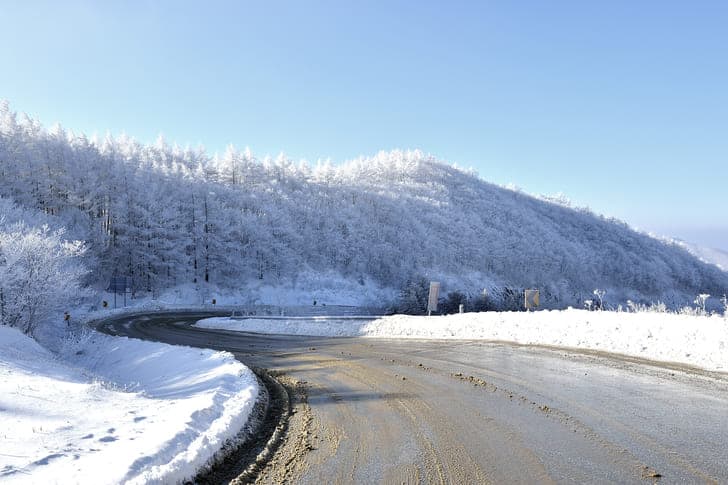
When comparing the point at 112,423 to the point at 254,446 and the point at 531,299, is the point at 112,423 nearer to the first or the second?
the point at 254,446

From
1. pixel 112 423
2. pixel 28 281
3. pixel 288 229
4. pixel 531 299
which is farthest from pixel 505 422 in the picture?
pixel 288 229

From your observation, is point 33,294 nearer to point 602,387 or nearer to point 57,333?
point 57,333

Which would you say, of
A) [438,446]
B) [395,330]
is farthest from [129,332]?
[438,446]

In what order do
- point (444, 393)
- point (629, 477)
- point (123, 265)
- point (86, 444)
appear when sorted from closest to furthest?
point (629, 477)
point (86, 444)
point (444, 393)
point (123, 265)

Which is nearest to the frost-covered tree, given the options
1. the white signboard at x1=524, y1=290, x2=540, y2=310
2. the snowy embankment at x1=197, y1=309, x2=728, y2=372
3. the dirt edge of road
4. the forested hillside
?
the snowy embankment at x1=197, y1=309, x2=728, y2=372

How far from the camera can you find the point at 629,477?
462 centimetres

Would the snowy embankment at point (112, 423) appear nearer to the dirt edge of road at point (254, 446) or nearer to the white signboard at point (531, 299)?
the dirt edge of road at point (254, 446)

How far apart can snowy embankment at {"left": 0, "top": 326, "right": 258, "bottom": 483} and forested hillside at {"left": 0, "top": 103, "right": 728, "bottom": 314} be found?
1273 inches

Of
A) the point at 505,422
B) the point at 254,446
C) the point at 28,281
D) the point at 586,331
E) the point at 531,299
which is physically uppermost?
the point at 28,281

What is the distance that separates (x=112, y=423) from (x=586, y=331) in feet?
47.7

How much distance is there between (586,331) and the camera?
48.3 feet

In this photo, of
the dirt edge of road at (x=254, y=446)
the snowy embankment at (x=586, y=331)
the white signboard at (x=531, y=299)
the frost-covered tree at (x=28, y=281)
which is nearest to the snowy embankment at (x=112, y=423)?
the dirt edge of road at (x=254, y=446)

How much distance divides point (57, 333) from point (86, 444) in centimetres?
2711

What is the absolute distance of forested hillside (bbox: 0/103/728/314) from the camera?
190 ft
